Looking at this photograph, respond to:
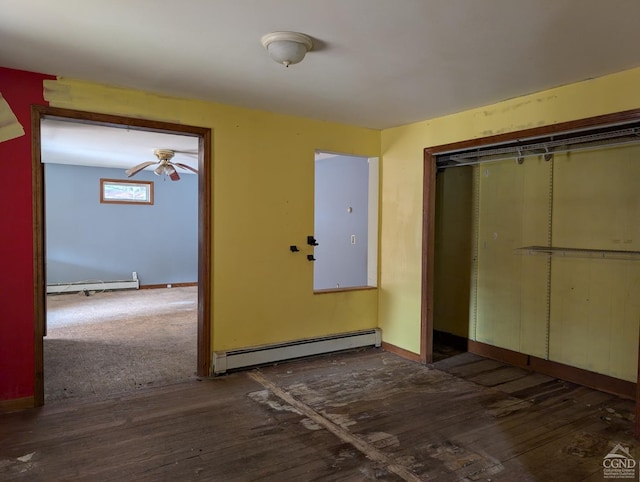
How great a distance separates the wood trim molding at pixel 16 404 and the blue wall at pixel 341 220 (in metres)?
3.40

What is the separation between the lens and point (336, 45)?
2.32m

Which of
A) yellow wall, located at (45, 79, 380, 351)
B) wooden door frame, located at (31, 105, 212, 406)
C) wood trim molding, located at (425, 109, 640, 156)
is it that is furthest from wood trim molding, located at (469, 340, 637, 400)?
wooden door frame, located at (31, 105, 212, 406)

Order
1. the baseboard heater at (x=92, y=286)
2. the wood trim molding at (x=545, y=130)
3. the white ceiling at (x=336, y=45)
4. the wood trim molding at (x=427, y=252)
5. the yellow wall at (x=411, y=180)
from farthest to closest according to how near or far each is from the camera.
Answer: the baseboard heater at (x=92, y=286) < the wood trim molding at (x=427, y=252) < the yellow wall at (x=411, y=180) < the wood trim molding at (x=545, y=130) < the white ceiling at (x=336, y=45)

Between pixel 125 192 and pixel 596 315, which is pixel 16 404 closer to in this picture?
pixel 596 315

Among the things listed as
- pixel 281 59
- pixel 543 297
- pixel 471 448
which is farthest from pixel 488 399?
pixel 281 59

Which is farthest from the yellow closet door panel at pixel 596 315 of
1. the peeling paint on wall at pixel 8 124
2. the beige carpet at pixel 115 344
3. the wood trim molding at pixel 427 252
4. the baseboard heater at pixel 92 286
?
the baseboard heater at pixel 92 286

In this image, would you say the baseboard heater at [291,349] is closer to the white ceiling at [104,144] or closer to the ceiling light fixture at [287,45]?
the white ceiling at [104,144]

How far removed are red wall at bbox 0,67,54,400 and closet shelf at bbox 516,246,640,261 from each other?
4007mm

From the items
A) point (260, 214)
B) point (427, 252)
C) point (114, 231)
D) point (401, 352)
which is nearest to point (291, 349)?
point (401, 352)

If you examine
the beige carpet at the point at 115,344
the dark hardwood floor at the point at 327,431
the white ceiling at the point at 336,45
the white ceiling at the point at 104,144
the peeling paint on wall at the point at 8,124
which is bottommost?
the dark hardwood floor at the point at 327,431

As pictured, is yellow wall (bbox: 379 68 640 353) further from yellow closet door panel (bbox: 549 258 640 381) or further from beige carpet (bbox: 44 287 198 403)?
beige carpet (bbox: 44 287 198 403)

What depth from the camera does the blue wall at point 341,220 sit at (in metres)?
5.63

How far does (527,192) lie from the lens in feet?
12.8

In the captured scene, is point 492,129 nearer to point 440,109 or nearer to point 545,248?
point 440,109
